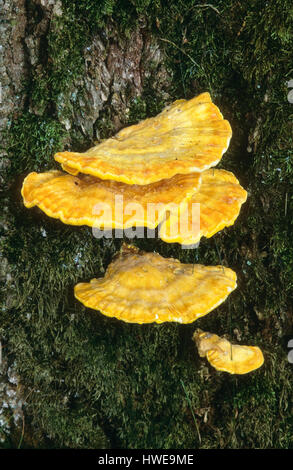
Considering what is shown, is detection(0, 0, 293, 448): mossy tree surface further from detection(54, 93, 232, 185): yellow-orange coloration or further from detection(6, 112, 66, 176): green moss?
detection(54, 93, 232, 185): yellow-orange coloration

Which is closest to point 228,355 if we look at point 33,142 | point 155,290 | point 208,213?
point 155,290

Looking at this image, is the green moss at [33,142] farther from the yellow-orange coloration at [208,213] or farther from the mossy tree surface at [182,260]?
the yellow-orange coloration at [208,213]

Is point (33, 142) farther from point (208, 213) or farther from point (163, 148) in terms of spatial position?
point (208, 213)

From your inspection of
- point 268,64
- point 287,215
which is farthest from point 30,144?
point 287,215

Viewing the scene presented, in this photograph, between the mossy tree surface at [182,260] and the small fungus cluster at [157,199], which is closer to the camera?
the small fungus cluster at [157,199]

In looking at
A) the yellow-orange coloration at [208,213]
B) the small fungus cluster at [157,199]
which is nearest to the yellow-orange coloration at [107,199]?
the small fungus cluster at [157,199]

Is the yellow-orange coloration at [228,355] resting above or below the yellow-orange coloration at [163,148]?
below

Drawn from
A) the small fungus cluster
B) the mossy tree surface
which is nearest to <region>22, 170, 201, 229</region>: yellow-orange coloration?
the small fungus cluster
